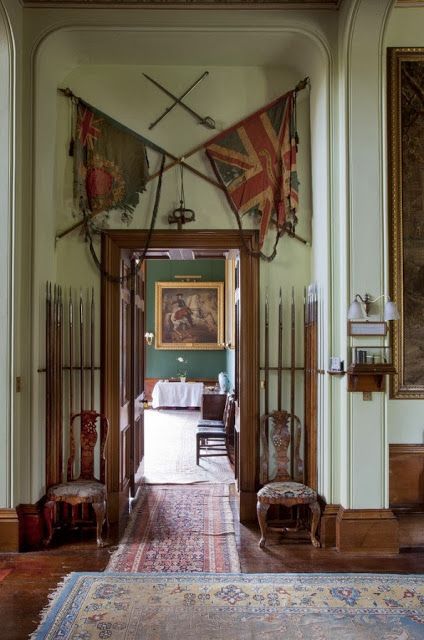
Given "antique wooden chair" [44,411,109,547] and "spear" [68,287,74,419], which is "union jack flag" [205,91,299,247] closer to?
"spear" [68,287,74,419]

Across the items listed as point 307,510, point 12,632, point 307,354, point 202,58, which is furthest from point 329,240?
point 12,632

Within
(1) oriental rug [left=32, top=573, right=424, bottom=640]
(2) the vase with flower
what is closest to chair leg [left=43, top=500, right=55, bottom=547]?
(1) oriental rug [left=32, top=573, right=424, bottom=640]

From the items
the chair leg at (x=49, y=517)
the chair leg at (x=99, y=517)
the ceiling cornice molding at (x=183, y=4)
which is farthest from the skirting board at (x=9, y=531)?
the ceiling cornice molding at (x=183, y=4)

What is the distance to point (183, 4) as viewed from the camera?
4.14 m

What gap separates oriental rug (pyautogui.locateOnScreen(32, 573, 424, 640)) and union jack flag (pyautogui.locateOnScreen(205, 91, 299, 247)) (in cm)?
269

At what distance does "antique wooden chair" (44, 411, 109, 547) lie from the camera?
13.7 ft

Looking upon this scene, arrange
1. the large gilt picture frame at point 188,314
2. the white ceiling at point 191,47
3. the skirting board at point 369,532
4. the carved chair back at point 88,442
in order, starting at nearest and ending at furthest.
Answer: the skirting board at point 369,532 < the white ceiling at point 191,47 < the carved chair back at point 88,442 < the large gilt picture frame at point 188,314

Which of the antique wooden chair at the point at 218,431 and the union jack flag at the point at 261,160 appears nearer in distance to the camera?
the union jack flag at the point at 261,160

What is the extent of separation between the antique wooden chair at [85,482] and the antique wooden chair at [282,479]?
1.22 metres

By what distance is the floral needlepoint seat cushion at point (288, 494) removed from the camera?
414cm

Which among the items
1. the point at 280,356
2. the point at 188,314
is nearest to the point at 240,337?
the point at 280,356

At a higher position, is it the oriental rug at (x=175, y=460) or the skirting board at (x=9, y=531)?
the skirting board at (x=9, y=531)

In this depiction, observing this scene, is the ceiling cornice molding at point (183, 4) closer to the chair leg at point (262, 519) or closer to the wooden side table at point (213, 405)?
the chair leg at point (262, 519)

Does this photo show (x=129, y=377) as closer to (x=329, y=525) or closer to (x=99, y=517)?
(x=99, y=517)
